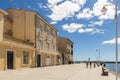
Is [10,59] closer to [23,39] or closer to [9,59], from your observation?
[9,59]

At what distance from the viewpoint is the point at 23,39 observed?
4616 cm

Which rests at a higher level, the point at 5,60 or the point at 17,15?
the point at 17,15

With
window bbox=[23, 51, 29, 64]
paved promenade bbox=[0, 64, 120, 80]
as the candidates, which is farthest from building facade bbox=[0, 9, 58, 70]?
paved promenade bbox=[0, 64, 120, 80]

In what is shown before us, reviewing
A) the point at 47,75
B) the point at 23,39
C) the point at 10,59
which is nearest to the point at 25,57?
the point at 23,39

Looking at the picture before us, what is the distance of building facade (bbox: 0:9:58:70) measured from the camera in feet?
112

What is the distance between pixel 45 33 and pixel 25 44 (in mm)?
16516

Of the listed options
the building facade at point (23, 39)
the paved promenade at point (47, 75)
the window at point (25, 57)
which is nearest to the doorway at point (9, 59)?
the building facade at point (23, 39)

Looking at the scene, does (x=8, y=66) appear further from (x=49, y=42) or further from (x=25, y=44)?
(x=49, y=42)

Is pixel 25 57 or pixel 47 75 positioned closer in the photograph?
pixel 47 75

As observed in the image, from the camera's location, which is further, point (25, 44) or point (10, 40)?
point (25, 44)

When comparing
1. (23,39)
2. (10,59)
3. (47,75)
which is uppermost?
(23,39)

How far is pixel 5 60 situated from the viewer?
111 feet

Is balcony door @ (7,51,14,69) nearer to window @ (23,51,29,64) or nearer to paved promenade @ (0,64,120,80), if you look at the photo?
paved promenade @ (0,64,120,80)

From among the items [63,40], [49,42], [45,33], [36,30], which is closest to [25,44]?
[36,30]
